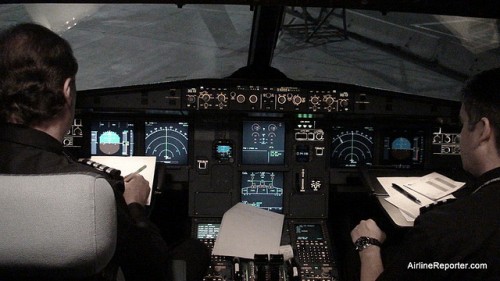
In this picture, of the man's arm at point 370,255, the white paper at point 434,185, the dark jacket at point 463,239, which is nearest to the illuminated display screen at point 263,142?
the white paper at point 434,185

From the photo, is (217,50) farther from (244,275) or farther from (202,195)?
(244,275)

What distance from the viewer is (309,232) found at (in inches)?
115

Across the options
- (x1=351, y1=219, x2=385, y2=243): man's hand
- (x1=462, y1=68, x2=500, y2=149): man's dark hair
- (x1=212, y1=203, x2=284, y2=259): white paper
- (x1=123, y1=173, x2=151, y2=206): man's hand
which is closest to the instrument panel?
(x1=212, y1=203, x2=284, y2=259): white paper

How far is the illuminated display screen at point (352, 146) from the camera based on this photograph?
2.98m

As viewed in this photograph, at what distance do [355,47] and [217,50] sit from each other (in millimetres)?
1920

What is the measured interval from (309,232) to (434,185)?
A: 2.31 feet

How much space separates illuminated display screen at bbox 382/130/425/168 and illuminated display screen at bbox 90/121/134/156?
1.37 m

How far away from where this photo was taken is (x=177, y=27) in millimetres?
7820

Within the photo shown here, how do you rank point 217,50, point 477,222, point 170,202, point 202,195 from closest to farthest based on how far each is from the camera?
point 477,222
point 202,195
point 170,202
point 217,50

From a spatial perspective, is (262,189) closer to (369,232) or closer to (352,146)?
(352,146)

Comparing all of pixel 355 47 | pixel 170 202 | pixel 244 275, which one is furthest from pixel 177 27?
pixel 244 275

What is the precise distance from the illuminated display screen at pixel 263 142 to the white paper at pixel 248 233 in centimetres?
27

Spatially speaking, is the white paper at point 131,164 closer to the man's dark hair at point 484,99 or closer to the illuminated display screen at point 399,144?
the illuminated display screen at point 399,144

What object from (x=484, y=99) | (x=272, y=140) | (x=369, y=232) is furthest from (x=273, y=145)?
(x=484, y=99)
